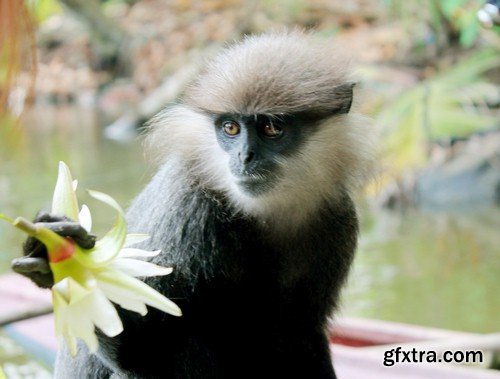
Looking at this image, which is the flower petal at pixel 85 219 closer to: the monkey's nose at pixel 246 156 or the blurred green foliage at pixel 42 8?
the blurred green foliage at pixel 42 8

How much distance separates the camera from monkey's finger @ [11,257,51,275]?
1.90 meters

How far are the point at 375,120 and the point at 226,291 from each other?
1.12m

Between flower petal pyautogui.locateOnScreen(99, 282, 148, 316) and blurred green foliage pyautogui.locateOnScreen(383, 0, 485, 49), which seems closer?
flower petal pyautogui.locateOnScreen(99, 282, 148, 316)

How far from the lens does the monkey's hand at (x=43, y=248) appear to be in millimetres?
1711

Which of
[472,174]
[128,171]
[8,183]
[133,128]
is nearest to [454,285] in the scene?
[472,174]

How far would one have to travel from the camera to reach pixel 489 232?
9000 mm

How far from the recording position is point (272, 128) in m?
3.36

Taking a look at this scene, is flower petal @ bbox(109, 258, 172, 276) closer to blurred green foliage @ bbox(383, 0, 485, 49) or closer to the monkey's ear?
the monkey's ear

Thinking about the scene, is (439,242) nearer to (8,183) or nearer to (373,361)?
(373,361)

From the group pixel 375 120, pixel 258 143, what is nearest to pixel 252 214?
pixel 258 143

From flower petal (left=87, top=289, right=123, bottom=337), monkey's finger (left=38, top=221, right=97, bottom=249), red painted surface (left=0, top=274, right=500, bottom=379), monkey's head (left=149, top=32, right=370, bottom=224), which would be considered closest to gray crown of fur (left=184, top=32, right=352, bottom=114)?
monkey's head (left=149, top=32, right=370, bottom=224)

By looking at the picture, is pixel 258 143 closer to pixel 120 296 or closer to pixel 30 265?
pixel 30 265

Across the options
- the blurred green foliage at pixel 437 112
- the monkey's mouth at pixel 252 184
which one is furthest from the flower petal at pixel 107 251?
the blurred green foliage at pixel 437 112

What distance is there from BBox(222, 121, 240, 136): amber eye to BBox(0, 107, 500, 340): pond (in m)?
0.85
